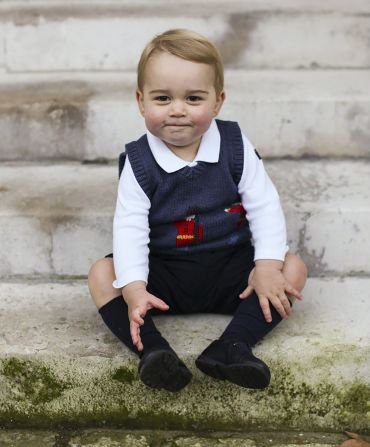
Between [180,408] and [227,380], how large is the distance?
19 cm

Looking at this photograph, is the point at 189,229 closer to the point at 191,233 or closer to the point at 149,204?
the point at 191,233

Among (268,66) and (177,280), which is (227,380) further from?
(268,66)

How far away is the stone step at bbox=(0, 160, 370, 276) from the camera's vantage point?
2.70 meters

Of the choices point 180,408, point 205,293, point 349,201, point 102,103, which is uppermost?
point 102,103

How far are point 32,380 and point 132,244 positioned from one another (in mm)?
498

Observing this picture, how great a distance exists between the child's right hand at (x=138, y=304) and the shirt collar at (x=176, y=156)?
368 millimetres

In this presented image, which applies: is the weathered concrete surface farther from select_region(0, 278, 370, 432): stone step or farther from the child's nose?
the child's nose

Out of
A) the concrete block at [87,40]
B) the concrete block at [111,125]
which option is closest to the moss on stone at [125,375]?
the concrete block at [111,125]

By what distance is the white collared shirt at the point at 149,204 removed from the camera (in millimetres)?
2289

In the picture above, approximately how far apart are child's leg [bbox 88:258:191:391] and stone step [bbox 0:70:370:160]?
89cm

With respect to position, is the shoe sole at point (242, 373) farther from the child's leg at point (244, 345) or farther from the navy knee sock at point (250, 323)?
the navy knee sock at point (250, 323)

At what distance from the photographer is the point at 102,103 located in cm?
311

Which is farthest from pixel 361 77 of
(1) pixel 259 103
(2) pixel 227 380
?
(2) pixel 227 380

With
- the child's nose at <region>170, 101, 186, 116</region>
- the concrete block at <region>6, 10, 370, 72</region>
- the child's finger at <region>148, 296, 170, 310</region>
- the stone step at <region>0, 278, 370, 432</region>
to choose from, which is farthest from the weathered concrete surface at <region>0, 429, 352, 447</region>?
the concrete block at <region>6, 10, 370, 72</region>
